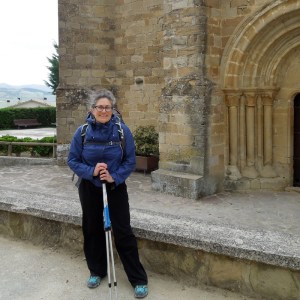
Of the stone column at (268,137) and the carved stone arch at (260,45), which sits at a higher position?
the carved stone arch at (260,45)

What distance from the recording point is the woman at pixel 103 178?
10.0 feet

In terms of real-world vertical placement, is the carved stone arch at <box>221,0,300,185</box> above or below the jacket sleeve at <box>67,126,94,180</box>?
above

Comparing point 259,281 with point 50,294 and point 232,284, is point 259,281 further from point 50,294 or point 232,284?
point 50,294

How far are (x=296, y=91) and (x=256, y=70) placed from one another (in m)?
0.81

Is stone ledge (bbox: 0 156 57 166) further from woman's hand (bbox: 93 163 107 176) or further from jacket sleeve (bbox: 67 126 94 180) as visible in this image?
woman's hand (bbox: 93 163 107 176)

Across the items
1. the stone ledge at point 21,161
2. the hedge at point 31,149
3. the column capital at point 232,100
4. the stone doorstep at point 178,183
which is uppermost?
the column capital at point 232,100

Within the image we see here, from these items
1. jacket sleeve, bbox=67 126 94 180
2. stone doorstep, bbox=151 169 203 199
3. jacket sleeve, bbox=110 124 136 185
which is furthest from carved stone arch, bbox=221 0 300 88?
jacket sleeve, bbox=67 126 94 180

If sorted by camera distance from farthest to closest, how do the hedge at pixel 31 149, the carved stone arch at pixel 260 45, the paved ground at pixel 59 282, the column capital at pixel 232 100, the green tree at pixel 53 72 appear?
the green tree at pixel 53 72
the hedge at pixel 31 149
the column capital at pixel 232 100
the carved stone arch at pixel 260 45
the paved ground at pixel 59 282

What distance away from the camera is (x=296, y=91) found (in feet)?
24.2

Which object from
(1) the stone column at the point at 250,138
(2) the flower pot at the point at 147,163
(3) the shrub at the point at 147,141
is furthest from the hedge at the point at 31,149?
(1) the stone column at the point at 250,138

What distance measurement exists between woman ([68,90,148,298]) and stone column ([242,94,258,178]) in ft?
15.9

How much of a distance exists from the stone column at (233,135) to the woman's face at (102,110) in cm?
479

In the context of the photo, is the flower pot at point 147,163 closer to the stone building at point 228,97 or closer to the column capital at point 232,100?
the stone building at point 228,97

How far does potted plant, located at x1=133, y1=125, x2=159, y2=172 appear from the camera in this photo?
9320 mm
